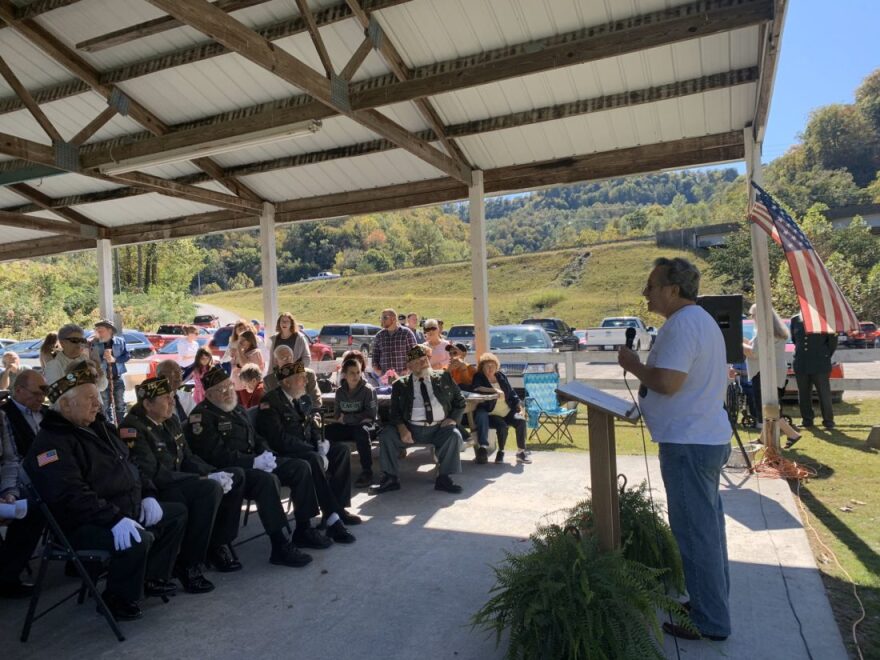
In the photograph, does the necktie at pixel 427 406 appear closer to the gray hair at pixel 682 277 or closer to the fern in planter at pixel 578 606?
the fern in planter at pixel 578 606

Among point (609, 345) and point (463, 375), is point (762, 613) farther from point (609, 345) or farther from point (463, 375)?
point (609, 345)

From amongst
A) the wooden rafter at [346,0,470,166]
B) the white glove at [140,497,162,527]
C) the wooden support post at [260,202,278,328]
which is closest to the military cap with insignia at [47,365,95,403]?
the white glove at [140,497,162,527]

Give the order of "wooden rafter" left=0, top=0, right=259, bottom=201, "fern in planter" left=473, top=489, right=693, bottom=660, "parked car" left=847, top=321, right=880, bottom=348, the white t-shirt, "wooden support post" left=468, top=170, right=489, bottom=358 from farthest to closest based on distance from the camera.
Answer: "parked car" left=847, top=321, right=880, bottom=348 < "wooden support post" left=468, top=170, right=489, bottom=358 < "wooden rafter" left=0, top=0, right=259, bottom=201 < the white t-shirt < "fern in planter" left=473, top=489, right=693, bottom=660

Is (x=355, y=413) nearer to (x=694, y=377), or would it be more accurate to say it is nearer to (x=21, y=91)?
(x=694, y=377)

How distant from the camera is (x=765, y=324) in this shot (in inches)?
251

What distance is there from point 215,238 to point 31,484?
4021 inches

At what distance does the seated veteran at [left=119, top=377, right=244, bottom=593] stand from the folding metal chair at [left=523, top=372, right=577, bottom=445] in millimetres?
5008

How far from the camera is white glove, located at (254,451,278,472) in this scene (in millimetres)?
4316

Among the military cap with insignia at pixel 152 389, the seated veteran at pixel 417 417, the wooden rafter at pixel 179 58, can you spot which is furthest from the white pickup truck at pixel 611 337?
the military cap with insignia at pixel 152 389

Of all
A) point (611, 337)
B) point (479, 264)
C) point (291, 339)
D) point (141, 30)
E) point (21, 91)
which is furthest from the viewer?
point (611, 337)

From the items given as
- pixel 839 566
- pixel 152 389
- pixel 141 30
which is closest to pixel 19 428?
pixel 152 389

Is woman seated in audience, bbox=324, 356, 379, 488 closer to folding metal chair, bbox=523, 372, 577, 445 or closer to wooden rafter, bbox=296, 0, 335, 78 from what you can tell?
wooden rafter, bbox=296, 0, 335, 78

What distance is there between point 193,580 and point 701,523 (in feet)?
9.21

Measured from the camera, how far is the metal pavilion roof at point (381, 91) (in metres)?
5.40
